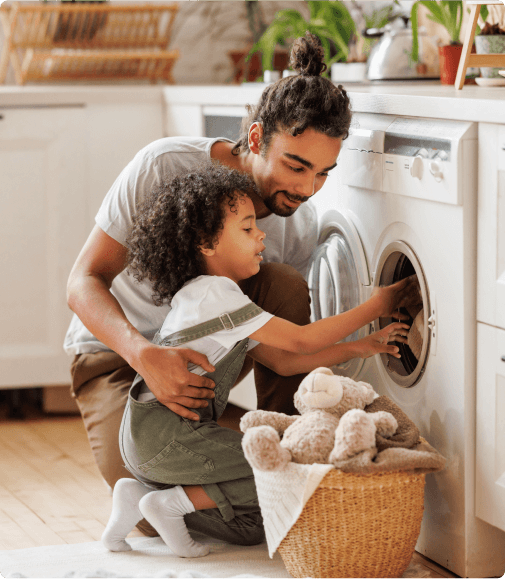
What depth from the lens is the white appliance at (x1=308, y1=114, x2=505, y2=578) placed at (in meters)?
1.37

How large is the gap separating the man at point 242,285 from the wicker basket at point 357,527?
30 centimetres

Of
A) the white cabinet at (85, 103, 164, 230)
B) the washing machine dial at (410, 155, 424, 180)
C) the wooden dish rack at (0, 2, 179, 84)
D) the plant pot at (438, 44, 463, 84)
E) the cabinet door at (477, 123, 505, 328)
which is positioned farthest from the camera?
the wooden dish rack at (0, 2, 179, 84)

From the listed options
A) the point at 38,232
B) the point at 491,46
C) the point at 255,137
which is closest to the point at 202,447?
the point at 255,137

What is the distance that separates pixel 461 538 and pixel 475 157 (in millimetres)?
635

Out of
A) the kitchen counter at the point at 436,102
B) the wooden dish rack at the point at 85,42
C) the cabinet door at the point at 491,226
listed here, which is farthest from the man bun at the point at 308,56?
the wooden dish rack at the point at 85,42

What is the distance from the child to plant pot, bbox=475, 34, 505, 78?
0.58m

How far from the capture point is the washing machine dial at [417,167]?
4.70ft

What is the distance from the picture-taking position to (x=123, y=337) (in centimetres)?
155

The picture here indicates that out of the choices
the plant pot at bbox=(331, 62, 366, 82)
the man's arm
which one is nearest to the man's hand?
the man's arm

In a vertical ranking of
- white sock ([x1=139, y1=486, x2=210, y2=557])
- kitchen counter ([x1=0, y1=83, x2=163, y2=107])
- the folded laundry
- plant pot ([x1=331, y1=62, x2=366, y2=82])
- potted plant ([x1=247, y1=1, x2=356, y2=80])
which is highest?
potted plant ([x1=247, y1=1, x2=356, y2=80])

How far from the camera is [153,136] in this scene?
101 inches

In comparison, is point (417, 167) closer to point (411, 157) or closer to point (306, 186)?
point (411, 157)

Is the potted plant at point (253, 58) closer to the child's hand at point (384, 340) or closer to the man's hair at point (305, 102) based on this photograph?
the man's hair at point (305, 102)

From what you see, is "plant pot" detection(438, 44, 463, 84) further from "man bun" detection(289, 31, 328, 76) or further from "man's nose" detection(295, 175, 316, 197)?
"man's nose" detection(295, 175, 316, 197)
